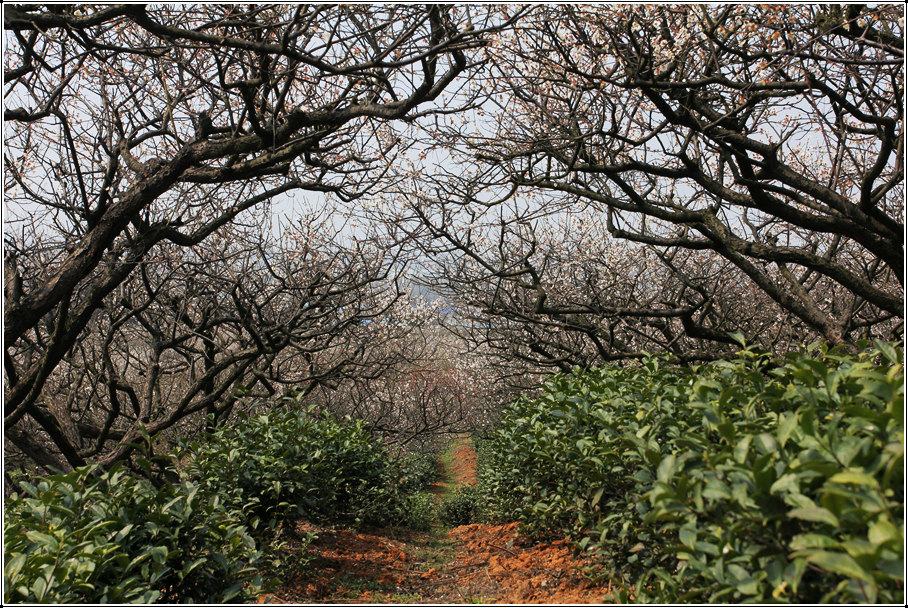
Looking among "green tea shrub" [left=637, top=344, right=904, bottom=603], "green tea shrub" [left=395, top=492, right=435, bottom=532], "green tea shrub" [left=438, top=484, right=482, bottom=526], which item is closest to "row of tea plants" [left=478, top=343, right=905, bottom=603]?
"green tea shrub" [left=637, top=344, right=904, bottom=603]

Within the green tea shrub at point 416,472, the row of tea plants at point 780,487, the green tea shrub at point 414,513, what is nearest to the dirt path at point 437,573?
the green tea shrub at point 414,513

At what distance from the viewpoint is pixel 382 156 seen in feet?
20.9

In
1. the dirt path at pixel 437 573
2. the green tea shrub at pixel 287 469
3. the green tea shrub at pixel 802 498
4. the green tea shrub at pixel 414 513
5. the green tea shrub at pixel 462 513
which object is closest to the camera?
the green tea shrub at pixel 802 498

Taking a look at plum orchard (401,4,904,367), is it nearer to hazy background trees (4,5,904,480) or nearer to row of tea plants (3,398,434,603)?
hazy background trees (4,5,904,480)

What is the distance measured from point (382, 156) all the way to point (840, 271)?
436cm

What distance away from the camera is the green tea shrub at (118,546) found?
242 centimetres

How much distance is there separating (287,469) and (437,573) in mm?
1544

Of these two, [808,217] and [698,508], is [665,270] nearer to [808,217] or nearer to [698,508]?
[808,217]

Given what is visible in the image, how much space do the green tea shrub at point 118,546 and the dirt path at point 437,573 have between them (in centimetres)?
112

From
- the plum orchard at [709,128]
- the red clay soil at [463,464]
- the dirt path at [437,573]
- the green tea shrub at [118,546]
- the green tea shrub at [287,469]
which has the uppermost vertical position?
the plum orchard at [709,128]

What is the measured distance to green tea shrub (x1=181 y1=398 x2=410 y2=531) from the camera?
5.06 metres

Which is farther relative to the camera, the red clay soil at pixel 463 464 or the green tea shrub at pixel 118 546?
the red clay soil at pixel 463 464

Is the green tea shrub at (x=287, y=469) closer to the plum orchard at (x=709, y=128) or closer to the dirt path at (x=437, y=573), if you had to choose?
the dirt path at (x=437, y=573)

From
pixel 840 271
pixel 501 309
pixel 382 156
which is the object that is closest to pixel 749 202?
pixel 840 271
